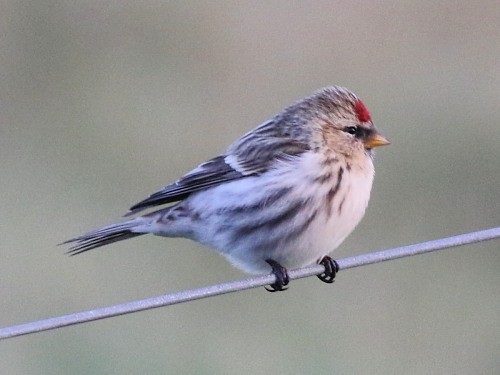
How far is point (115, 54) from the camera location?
7.75m

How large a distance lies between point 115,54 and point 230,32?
804mm

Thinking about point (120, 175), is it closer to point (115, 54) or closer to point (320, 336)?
point (115, 54)

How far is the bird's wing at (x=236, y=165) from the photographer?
3.97 meters

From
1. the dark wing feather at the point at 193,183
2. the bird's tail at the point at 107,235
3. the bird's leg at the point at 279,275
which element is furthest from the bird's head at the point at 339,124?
the bird's tail at the point at 107,235

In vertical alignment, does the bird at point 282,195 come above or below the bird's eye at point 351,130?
below

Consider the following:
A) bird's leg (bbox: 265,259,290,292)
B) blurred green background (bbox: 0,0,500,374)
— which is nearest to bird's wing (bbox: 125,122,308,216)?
bird's leg (bbox: 265,259,290,292)

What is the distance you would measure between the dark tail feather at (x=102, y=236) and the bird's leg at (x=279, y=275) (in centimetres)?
51

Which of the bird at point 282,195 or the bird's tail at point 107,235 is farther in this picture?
the bird's tail at point 107,235

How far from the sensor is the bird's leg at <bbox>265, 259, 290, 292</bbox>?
142 inches

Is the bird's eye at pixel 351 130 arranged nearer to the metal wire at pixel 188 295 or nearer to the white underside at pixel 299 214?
the white underside at pixel 299 214

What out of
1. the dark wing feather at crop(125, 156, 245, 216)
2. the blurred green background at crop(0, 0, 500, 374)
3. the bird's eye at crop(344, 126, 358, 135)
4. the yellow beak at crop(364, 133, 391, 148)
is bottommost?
the blurred green background at crop(0, 0, 500, 374)

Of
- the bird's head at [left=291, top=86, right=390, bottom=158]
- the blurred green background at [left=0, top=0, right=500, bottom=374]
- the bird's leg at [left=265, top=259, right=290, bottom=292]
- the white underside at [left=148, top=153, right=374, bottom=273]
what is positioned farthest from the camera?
the blurred green background at [left=0, top=0, right=500, bottom=374]

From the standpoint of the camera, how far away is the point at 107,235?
4020mm

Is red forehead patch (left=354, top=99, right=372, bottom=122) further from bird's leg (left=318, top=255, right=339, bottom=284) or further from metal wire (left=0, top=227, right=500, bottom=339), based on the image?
metal wire (left=0, top=227, right=500, bottom=339)
